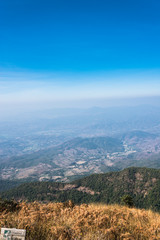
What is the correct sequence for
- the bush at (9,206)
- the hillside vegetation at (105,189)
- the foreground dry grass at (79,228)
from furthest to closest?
the hillside vegetation at (105,189) → the bush at (9,206) → the foreground dry grass at (79,228)

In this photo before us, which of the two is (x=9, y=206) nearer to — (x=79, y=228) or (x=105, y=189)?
(x=79, y=228)

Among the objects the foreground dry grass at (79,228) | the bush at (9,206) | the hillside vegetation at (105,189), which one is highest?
the foreground dry grass at (79,228)

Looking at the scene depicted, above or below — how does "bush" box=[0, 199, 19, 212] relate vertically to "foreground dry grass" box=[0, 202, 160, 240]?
below

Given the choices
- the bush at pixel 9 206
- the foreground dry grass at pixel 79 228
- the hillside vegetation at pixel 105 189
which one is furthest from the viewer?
the hillside vegetation at pixel 105 189

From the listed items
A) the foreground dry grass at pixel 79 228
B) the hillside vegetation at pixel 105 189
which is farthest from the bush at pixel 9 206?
the hillside vegetation at pixel 105 189

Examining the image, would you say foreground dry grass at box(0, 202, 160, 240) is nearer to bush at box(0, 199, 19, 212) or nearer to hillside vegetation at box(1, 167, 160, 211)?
bush at box(0, 199, 19, 212)

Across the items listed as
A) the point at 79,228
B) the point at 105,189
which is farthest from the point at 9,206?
the point at 105,189

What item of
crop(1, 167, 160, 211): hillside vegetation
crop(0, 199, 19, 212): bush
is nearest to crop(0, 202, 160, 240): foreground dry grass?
crop(0, 199, 19, 212): bush

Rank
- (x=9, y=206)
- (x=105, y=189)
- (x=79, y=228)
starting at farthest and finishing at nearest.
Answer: (x=105, y=189)
(x=9, y=206)
(x=79, y=228)

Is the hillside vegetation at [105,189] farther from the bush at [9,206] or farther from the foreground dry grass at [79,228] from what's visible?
the foreground dry grass at [79,228]

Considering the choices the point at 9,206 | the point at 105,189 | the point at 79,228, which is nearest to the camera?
the point at 79,228
